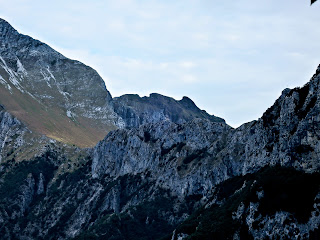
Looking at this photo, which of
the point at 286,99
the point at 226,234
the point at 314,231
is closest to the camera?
the point at 314,231

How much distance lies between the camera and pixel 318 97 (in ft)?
429

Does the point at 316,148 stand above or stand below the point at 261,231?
above

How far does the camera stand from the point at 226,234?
461ft

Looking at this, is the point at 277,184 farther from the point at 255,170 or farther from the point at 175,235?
the point at 175,235

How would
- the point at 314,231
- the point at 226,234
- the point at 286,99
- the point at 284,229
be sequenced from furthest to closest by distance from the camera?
the point at 286,99 → the point at 226,234 → the point at 284,229 → the point at 314,231

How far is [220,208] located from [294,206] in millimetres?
47731

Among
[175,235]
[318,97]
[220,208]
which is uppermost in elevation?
[318,97]

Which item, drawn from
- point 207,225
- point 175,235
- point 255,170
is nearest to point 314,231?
point 207,225

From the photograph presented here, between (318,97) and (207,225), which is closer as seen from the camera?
(318,97)

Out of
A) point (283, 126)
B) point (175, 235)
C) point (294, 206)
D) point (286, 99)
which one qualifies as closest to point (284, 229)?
point (294, 206)

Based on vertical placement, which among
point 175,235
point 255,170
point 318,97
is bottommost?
point 175,235

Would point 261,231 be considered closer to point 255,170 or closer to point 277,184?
point 277,184

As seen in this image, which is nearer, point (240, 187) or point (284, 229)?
point (284, 229)

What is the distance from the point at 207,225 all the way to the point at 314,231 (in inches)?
1888
